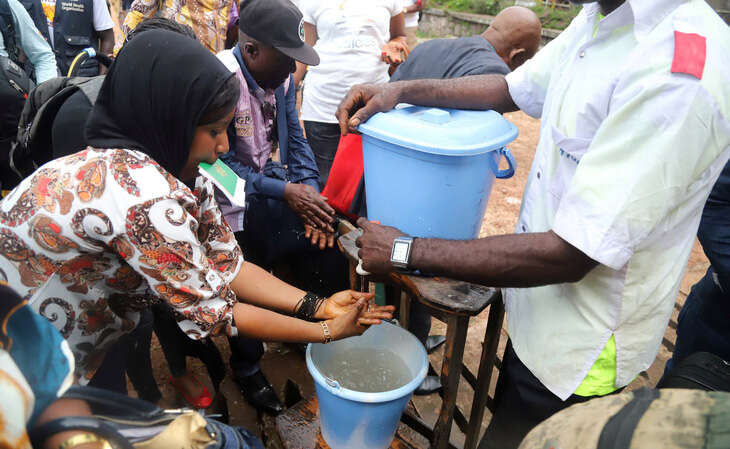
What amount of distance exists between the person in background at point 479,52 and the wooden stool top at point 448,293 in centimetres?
122

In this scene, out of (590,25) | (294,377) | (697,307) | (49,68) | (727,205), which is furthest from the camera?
(49,68)

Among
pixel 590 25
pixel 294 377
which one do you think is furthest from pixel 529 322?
Result: pixel 294 377

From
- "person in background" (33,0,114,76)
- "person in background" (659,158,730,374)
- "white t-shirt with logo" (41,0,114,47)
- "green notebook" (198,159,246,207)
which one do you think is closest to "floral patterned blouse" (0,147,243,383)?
"green notebook" (198,159,246,207)

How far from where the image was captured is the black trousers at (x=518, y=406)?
5.14ft

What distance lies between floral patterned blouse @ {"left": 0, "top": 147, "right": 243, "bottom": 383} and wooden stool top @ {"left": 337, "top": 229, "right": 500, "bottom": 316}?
61 centimetres

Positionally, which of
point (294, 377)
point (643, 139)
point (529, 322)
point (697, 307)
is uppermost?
point (643, 139)

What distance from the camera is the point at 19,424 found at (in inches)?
25.3

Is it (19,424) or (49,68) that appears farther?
→ (49,68)

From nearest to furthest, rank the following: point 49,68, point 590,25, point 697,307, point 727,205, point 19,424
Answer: point 19,424 → point 590,25 → point 727,205 → point 697,307 → point 49,68

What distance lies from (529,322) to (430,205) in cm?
51

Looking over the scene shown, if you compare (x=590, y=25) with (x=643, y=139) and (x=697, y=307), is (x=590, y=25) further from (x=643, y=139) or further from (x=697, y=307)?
(x=697, y=307)

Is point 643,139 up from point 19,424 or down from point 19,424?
up

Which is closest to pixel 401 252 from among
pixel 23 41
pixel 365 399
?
pixel 365 399

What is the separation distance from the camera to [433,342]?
118 inches
